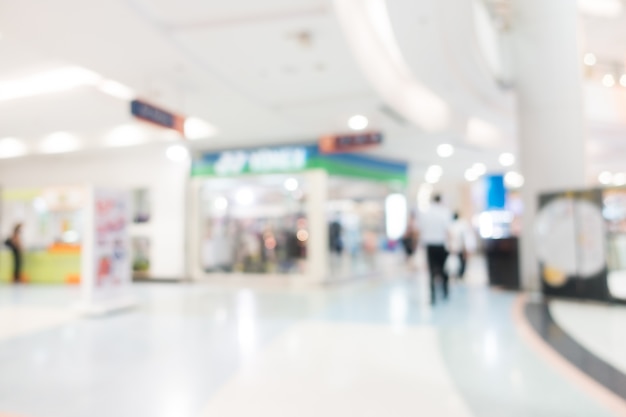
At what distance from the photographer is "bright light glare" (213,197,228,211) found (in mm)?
10398

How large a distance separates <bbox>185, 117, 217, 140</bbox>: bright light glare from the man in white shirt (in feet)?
15.3

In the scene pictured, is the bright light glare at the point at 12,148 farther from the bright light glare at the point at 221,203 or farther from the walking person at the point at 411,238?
the walking person at the point at 411,238

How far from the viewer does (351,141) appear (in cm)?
721

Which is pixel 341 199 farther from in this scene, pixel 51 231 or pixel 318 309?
pixel 51 231

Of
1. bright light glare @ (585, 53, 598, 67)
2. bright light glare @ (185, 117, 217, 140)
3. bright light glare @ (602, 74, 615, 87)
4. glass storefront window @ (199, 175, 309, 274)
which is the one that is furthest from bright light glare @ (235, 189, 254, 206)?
bright light glare @ (602, 74, 615, 87)

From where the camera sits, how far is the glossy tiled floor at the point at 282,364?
2473mm

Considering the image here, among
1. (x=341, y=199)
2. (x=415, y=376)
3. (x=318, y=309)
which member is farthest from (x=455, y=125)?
(x=415, y=376)

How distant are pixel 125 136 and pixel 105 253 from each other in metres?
3.92

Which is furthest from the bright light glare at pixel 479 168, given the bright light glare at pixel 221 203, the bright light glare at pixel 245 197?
the bright light glare at pixel 221 203

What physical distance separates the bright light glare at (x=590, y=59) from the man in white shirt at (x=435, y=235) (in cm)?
730

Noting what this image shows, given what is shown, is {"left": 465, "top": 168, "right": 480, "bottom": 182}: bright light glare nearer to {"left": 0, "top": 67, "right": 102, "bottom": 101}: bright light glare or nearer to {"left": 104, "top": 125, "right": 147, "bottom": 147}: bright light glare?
{"left": 104, "top": 125, "right": 147, "bottom": 147}: bright light glare

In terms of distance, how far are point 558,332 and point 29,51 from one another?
Result: 22.6 feet

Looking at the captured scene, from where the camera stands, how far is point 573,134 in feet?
20.1

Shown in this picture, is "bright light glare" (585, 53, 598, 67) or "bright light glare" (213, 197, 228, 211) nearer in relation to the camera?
"bright light glare" (585, 53, 598, 67)
